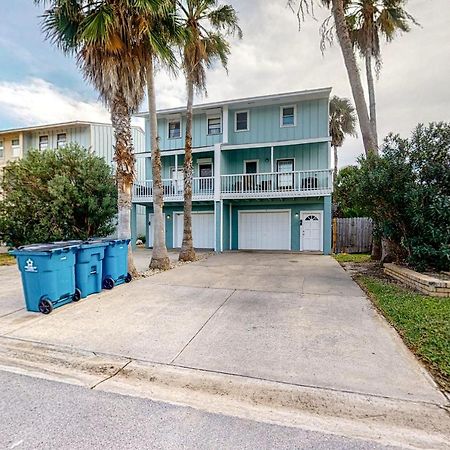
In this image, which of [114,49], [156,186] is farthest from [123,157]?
[114,49]

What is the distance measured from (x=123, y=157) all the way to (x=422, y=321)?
24.7ft

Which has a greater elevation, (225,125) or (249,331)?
(225,125)

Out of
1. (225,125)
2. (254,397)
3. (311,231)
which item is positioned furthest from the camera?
(225,125)

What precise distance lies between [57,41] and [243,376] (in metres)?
9.21

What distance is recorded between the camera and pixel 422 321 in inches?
174

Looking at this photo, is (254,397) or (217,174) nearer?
(254,397)

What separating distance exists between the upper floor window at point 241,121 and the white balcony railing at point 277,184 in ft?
10.3

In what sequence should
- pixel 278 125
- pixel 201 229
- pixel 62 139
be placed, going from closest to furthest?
1. pixel 278 125
2. pixel 201 229
3. pixel 62 139

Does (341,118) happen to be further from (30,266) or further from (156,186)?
(30,266)

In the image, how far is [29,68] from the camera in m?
14.3

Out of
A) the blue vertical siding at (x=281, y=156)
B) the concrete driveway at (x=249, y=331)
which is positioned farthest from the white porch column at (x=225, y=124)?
the concrete driveway at (x=249, y=331)

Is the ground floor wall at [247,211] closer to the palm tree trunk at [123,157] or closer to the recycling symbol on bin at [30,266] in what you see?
the palm tree trunk at [123,157]

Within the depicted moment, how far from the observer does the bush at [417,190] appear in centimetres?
688

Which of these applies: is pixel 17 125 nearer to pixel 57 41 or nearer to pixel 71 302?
pixel 57 41
